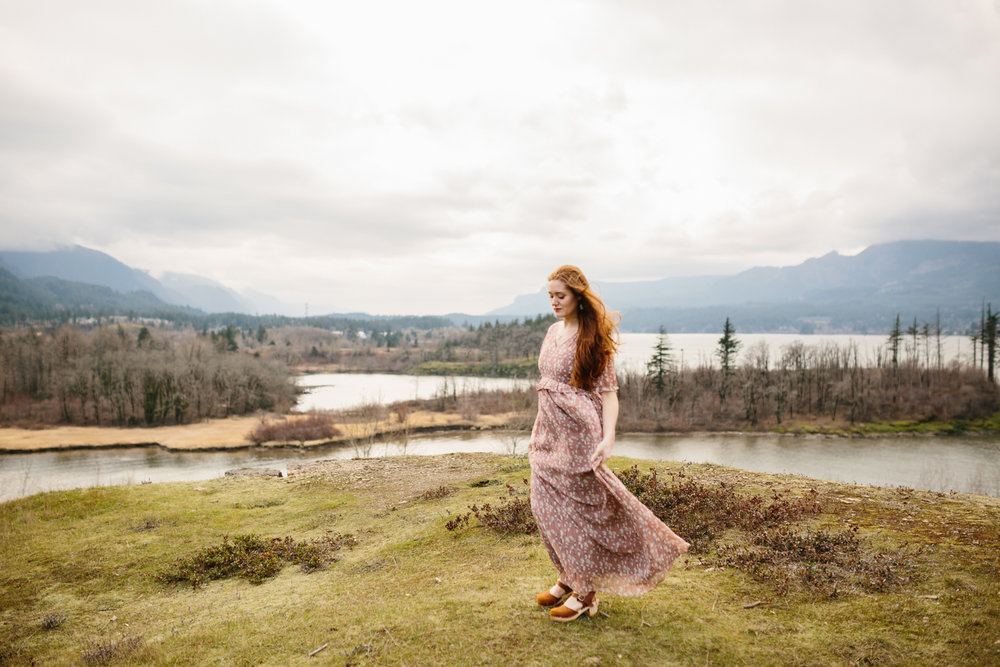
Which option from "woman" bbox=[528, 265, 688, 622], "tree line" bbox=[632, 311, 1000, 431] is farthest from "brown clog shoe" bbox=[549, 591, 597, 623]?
"tree line" bbox=[632, 311, 1000, 431]

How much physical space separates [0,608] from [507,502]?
6.54 m

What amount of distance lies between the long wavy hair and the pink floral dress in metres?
0.08

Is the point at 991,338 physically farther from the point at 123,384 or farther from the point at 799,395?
the point at 123,384

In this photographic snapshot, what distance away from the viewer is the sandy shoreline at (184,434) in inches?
1811

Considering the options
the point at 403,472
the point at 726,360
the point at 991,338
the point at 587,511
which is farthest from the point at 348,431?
the point at 991,338

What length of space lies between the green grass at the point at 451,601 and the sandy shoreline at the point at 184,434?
34204 mm

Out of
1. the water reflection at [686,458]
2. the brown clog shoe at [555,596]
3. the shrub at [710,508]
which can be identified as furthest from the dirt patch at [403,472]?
the water reflection at [686,458]

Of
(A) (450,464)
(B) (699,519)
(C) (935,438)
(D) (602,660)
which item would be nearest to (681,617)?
(D) (602,660)

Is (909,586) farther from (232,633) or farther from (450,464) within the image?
(450,464)

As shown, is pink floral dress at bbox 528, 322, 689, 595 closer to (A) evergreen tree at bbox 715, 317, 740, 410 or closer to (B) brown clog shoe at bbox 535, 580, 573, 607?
(B) brown clog shoe at bbox 535, 580, 573, 607

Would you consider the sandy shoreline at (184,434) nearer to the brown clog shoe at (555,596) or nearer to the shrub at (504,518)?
the shrub at (504,518)

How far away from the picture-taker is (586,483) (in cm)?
399

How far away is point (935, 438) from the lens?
48625mm

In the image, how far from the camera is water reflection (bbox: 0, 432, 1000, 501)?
108 feet
